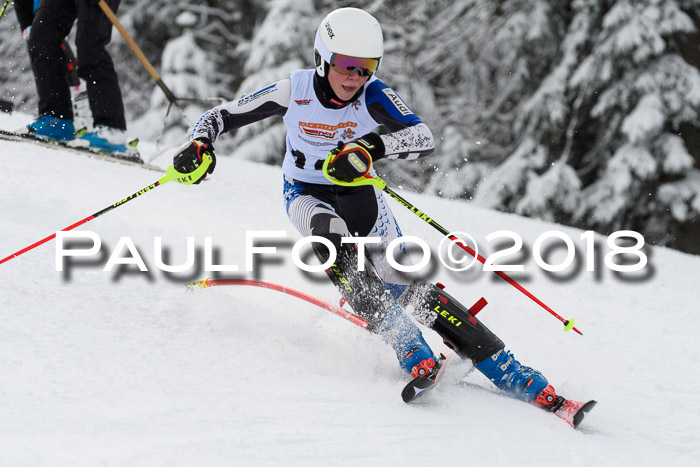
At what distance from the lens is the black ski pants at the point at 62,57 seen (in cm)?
518

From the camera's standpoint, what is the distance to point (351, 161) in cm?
291

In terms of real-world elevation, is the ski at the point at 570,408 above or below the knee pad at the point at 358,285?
below

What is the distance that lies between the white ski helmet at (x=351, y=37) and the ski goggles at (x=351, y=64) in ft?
0.08

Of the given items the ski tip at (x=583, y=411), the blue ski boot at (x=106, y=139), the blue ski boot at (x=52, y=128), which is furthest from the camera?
the blue ski boot at (x=106, y=139)

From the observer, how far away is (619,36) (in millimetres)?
9773

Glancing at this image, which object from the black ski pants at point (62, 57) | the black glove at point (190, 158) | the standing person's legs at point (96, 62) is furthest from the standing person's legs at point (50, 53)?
the black glove at point (190, 158)

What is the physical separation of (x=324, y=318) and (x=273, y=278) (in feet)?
3.10

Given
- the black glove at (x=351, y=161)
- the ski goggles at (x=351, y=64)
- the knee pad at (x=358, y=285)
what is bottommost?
the knee pad at (x=358, y=285)

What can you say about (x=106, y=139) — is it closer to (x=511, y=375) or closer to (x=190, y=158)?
(x=190, y=158)

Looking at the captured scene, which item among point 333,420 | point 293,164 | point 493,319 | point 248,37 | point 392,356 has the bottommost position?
point 248,37

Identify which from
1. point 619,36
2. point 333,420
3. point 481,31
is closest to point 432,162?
point 481,31

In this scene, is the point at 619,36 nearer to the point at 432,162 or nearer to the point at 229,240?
the point at 432,162

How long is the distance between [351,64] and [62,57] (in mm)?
3096

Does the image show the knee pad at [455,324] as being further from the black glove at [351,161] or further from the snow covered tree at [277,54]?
the snow covered tree at [277,54]
